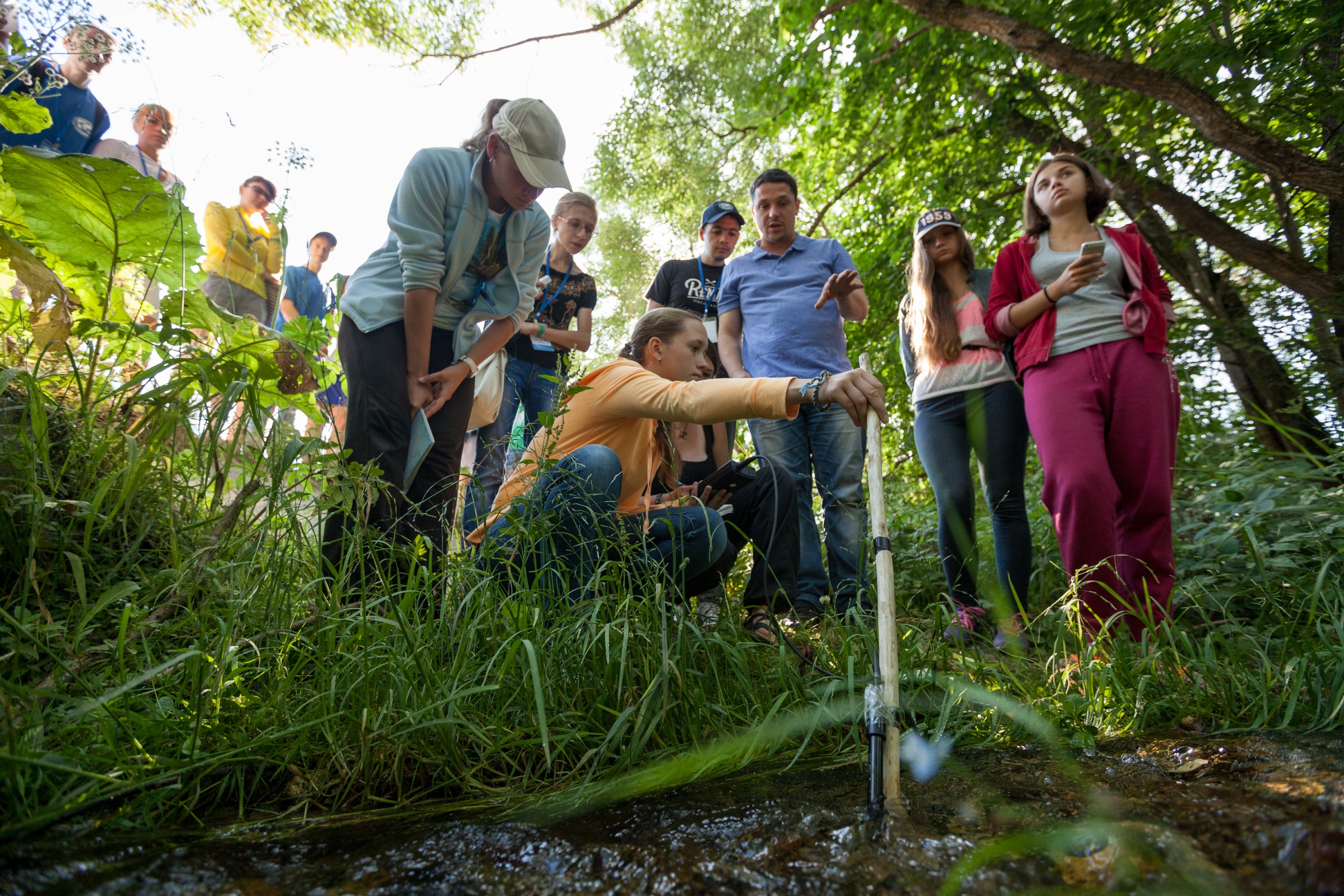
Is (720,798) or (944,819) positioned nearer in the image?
(944,819)

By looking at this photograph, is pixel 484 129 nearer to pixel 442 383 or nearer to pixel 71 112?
pixel 442 383

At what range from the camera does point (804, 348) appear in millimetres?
3521

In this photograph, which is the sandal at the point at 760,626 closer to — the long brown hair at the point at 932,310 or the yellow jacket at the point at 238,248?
the long brown hair at the point at 932,310

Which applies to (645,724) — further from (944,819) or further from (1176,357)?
(1176,357)

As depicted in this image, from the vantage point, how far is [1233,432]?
173 inches

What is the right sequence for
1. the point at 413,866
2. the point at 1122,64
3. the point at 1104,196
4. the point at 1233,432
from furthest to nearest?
1. the point at 1233,432
2. the point at 1122,64
3. the point at 1104,196
4. the point at 413,866

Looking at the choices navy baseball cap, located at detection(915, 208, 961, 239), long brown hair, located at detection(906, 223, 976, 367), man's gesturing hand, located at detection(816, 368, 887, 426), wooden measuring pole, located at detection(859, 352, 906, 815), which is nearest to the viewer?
wooden measuring pole, located at detection(859, 352, 906, 815)

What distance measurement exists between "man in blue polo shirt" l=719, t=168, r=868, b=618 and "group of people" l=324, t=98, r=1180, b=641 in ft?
0.05

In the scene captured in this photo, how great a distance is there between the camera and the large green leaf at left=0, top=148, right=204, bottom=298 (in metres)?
2.04

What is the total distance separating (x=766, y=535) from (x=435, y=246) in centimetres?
152

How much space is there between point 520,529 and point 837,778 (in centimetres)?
92

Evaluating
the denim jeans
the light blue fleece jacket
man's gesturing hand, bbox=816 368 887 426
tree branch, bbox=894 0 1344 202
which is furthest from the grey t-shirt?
the light blue fleece jacket

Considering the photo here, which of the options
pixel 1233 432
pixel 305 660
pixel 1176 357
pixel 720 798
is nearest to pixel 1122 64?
pixel 1176 357

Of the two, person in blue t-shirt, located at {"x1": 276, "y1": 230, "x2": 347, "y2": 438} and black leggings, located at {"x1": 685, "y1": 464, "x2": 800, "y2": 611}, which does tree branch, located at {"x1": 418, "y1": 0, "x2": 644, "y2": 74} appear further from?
black leggings, located at {"x1": 685, "y1": 464, "x2": 800, "y2": 611}
